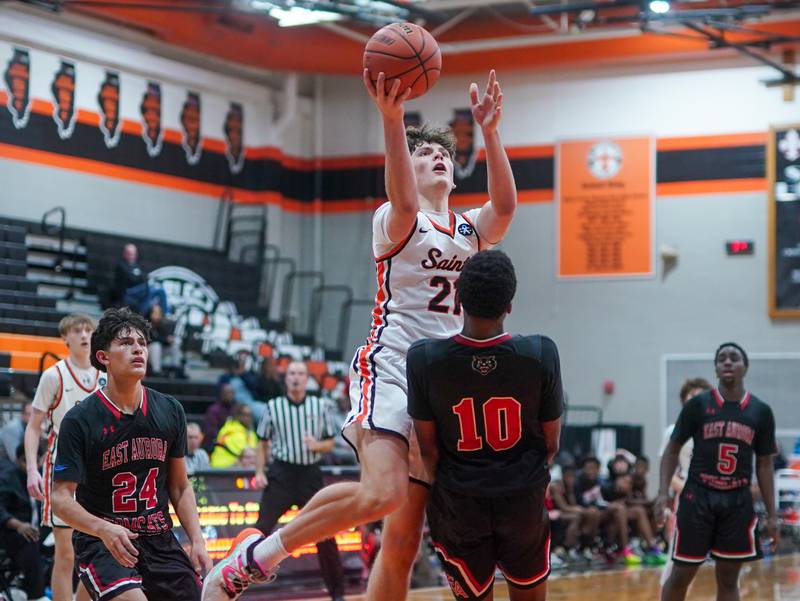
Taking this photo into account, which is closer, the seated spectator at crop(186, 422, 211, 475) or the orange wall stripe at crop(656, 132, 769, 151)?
the seated spectator at crop(186, 422, 211, 475)

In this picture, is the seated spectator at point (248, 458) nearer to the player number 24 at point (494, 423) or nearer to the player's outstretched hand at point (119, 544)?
the player's outstretched hand at point (119, 544)

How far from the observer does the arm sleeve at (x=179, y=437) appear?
232 inches

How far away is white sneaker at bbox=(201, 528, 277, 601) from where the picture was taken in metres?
5.57

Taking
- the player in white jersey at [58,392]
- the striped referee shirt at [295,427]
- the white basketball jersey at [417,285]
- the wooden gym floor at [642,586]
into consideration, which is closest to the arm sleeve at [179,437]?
the white basketball jersey at [417,285]

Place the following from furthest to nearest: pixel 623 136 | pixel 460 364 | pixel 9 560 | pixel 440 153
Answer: pixel 623 136 → pixel 9 560 → pixel 440 153 → pixel 460 364

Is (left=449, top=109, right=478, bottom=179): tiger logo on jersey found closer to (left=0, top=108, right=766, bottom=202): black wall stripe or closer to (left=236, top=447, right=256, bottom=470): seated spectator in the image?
(left=0, top=108, right=766, bottom=202): black wall stripe

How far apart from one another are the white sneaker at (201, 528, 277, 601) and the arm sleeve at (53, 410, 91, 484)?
0.74m

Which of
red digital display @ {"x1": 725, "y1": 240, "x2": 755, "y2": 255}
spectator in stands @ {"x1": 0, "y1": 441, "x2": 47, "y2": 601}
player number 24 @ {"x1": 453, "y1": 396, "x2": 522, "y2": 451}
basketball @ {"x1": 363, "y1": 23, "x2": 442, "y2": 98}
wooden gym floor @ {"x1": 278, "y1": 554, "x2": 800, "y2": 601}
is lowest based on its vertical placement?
wooden gym floor @ {"x1": 278, "y1": 554, "x2": 800, "y2": 601}

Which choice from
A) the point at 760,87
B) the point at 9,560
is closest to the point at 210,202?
the point at 760,87

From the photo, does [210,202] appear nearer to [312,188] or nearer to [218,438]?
[312,188]

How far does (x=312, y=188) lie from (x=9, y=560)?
586 inches

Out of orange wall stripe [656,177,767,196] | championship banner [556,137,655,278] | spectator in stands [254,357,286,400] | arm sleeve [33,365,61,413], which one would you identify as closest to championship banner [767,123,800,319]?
orange wall stripe [656,177,767,196]

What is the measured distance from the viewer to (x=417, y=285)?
5.66 meters

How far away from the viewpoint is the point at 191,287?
19.8 meters
